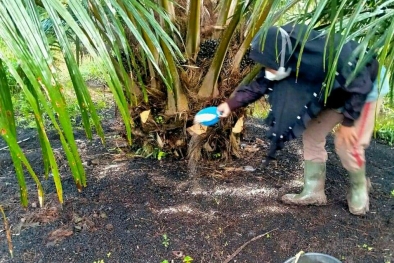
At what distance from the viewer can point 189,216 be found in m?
2.01

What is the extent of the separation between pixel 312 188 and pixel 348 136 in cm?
37

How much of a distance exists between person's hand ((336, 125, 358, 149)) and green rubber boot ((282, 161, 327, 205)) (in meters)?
0.23

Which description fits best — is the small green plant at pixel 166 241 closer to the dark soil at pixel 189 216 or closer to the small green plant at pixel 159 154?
the dark soil at pixel 189 216

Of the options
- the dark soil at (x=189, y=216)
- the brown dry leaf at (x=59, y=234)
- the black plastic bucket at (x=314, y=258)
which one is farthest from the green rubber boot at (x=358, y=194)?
the brown dry leaf at (x=59, y=234)

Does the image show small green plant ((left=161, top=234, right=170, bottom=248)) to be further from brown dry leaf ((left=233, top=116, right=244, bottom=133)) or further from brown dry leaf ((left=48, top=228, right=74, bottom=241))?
brown dry leaf ((left=233, top=116, right=244, bottom=133))

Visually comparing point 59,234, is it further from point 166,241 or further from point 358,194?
point 358,194

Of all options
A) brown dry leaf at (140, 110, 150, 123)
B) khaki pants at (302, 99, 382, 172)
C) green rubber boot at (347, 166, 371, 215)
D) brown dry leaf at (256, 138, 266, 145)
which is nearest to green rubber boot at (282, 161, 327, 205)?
khaki pants at (302, 99, 382, 172)

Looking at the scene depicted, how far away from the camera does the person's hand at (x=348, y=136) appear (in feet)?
6.08

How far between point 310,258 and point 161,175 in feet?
3.57

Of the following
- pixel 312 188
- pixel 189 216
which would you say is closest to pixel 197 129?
pixel 189 216

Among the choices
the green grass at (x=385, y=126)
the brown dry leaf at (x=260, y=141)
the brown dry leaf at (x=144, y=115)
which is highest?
the brown dry leaf at (x=144, y=115)

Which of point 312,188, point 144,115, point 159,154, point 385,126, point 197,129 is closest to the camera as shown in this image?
point 312,188

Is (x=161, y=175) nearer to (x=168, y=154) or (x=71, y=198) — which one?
(x=168, y=154)

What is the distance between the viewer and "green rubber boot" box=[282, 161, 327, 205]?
2086mm
